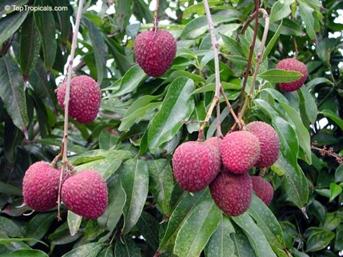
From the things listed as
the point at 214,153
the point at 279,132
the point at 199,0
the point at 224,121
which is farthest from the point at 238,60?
the point at 199,0

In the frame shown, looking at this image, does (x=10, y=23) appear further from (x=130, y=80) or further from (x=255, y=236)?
(x=255, y=236)

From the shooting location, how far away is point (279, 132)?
0.92m

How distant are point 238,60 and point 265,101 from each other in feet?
0.46

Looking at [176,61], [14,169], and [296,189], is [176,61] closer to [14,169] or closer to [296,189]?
[296,189]

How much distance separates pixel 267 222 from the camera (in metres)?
0.98

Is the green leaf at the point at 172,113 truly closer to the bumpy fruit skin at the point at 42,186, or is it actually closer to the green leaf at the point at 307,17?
the bumpy fruit skin at the point at 42,186

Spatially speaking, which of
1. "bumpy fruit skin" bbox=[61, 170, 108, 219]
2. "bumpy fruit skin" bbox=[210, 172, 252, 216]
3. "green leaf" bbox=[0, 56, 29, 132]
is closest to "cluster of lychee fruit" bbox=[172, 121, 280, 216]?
"bumpy fruit skin" bbox=[210, 172, 252, 216]

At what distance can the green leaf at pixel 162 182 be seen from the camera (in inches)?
39.9

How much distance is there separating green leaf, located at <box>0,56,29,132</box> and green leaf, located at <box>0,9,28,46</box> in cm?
9

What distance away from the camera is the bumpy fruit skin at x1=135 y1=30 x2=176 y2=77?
90 cm

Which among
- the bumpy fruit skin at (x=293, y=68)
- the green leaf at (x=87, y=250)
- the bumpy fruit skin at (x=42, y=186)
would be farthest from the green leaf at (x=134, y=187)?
the bumpy fruit skin at (x=293, y=68)

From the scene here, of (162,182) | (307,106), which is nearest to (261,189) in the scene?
(162,182)

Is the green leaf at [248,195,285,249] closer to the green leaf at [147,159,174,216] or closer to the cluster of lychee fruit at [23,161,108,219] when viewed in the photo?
the green leaf at [147,159,174,216]

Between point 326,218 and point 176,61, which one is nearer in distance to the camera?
point 176,61
